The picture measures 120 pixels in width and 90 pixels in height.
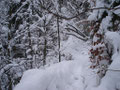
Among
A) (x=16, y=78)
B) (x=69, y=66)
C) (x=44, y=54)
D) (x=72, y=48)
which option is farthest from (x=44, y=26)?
(x=69, y=66)

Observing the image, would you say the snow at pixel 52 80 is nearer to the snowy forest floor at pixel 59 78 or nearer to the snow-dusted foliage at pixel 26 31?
the snowy forest floor at pixel 59 78

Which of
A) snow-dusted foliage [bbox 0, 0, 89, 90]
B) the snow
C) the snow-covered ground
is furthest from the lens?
snow-dusted foliage [bbox 0, 0, 89, 90]

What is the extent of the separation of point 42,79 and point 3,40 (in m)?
4.65

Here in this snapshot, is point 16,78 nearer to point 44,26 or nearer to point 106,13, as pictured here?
point 44,26

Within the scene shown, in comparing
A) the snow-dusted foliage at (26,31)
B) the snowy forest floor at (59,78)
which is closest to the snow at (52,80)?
Result: the snowy forest floor at (59,78)

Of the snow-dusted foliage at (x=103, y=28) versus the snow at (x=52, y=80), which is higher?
the snow-dusted foliage at (x=103, y=28)

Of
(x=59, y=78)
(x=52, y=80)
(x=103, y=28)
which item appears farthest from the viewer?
(x=59, y=78)

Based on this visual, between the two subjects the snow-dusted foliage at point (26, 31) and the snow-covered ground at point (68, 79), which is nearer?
the snow-covered ground at point (68, 79)

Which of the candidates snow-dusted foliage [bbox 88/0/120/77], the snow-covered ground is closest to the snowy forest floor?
the snow-covered ground

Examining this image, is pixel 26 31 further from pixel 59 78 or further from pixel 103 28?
pixel 103 28

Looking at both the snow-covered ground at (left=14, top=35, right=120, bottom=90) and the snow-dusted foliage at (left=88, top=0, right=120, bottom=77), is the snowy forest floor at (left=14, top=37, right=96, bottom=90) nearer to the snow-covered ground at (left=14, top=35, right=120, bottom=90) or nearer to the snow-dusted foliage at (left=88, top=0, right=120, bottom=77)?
the snow-covered ground at (left=14, top=35, right=120, bottom=90)

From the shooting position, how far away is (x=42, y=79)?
2.92 metres

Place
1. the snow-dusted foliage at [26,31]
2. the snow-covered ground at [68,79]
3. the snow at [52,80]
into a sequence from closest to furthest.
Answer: the snow-covered ground at [68,79], the snow at [52,80], the snow-dusted foliage at [26,31]

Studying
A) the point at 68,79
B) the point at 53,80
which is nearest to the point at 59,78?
the point at 53,80
